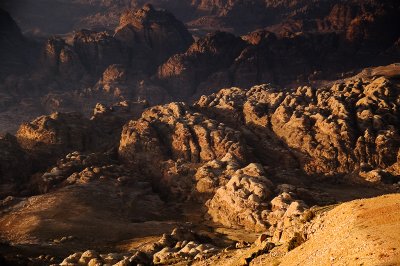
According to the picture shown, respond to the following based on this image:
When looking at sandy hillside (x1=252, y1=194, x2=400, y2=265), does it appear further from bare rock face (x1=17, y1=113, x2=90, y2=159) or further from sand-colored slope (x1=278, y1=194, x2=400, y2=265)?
bare rock face (x1=17, y1=113, x2=90, y2=159)

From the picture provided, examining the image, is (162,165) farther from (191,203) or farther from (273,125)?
(273,125)

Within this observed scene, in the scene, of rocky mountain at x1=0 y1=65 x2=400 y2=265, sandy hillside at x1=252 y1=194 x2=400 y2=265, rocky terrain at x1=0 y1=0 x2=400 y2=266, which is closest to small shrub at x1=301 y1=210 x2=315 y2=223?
sandy hillside at x1=252 y1=194 x2=400 y2=265

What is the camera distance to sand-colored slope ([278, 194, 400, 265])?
25688 mm

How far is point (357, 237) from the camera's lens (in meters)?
28.0

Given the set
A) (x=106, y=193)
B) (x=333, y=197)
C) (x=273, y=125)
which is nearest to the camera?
(x=333, y=197)

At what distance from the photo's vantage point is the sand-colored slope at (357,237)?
25688 millimetres

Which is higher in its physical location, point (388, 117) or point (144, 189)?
point (388, 117)

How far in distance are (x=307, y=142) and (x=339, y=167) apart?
29.3 ft

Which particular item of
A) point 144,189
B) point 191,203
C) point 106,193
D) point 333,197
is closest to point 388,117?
point 333,197

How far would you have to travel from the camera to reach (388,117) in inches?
4594

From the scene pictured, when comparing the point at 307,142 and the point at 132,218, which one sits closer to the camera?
the point at 132,218

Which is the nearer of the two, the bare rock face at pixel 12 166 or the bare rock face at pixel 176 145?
the bare rock face at pixel 12 166

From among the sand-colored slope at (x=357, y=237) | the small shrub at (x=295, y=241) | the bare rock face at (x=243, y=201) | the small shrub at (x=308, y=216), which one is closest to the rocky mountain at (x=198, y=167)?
the bare rock face at (x=243, y=201)

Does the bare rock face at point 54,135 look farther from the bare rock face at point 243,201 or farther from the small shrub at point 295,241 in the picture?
the small shrub at point 295,241
